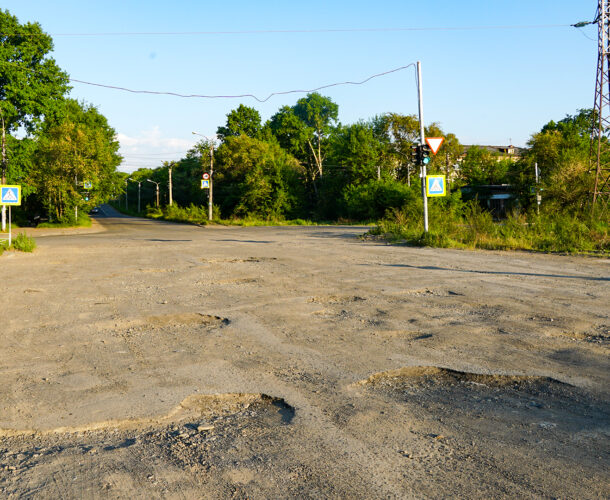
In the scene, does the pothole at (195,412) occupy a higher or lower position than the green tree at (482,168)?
lower

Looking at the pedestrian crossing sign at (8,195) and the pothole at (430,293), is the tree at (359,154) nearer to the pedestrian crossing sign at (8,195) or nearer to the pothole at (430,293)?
the pedestrian crossing sign at (8,195)

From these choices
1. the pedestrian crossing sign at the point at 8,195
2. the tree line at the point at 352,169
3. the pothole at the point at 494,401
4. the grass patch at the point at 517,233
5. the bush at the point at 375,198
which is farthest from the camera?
Answer: the tree line at the point at 352,169

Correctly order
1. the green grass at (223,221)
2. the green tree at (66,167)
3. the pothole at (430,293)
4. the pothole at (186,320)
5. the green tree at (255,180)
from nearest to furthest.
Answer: the pothole at (186,320), the pothole at (430,293), the green tree at (66,167), the green grass at (223,221), the green tree at (255,180)

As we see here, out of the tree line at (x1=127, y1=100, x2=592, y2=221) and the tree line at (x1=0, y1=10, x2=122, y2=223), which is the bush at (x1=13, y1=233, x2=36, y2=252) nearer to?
the tree line at (x1=0, y1=10, x2=122, y2=223)

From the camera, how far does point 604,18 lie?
25672mm

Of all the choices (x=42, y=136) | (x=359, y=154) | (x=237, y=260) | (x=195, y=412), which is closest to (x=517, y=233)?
(x=237, y=260)

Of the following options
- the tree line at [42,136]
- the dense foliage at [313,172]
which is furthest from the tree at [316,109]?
the tree line at [42,136]

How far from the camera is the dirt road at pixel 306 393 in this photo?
9.98 feet

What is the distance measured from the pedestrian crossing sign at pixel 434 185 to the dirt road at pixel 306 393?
12.3 m

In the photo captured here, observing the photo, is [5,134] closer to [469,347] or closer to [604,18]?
[604,18]

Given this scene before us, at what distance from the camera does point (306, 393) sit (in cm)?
446

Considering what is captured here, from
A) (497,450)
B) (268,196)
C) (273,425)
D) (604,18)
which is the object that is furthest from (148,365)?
(268,196)

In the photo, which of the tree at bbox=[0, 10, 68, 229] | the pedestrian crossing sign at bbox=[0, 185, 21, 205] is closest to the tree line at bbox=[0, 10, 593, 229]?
the tree at bbox=[0, 10, 68, 229]

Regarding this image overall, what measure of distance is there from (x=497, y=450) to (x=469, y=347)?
8.40ft
